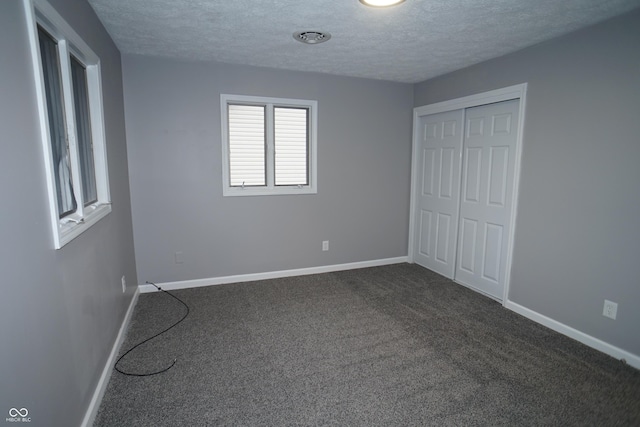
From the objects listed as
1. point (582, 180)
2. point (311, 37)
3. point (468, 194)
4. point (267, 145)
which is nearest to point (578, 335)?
point (582, 180)

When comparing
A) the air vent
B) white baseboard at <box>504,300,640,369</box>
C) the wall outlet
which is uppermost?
the air vent

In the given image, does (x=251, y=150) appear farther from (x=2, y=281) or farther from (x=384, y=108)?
(x=2, y=281)

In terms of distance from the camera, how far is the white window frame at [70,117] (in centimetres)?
141

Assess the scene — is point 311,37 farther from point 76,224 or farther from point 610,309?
point 610,309

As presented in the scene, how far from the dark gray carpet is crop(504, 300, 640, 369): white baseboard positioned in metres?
0.07

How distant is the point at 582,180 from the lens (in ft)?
8.70

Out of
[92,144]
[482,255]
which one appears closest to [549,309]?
[482,255]

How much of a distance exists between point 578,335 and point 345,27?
3102 millimetres

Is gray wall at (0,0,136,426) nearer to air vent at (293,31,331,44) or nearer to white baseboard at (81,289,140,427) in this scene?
white baseboard at (81,289,140,427)

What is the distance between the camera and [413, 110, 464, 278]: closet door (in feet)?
13.1

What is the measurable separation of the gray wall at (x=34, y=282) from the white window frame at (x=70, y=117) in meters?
0.04

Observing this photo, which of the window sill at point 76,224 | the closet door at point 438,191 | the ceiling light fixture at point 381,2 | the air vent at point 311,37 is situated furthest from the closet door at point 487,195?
the window sill at point 76,224

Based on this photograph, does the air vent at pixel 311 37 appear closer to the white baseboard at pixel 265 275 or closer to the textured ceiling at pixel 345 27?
the textured ceiling at pixel 345 27

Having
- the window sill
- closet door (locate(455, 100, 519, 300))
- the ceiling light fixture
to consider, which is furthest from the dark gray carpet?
the ceiling light fixture
